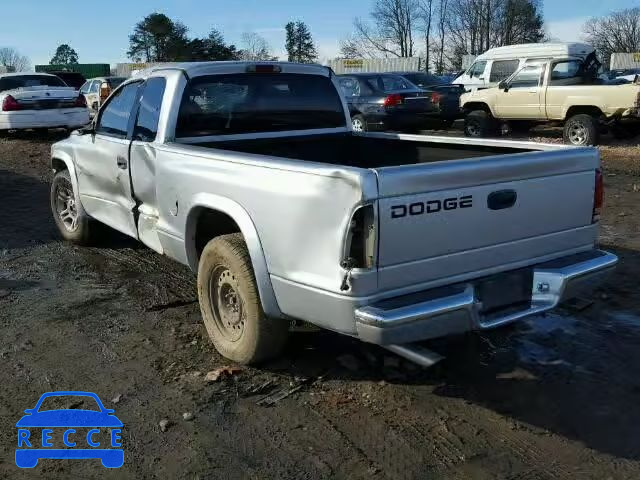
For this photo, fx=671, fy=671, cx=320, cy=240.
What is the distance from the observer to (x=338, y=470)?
10.3ft

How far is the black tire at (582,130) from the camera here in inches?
551

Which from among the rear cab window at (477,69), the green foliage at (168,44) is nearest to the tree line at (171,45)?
the green foliage at (168,44)

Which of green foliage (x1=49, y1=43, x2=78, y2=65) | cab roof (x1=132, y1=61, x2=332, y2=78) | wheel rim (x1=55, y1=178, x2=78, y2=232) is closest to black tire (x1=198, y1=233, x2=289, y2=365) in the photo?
cab roof (x1=132, y1=61, x2=332, y2=78)

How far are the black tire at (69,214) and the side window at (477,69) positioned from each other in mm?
15551

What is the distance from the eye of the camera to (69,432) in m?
3.49

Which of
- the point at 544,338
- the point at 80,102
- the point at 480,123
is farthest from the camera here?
the point at 480,123

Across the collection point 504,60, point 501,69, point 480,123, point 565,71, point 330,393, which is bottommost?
point 330,393

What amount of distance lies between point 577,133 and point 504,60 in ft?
18.9

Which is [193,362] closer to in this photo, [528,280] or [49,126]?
[528,280]

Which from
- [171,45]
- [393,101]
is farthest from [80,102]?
[171,45]

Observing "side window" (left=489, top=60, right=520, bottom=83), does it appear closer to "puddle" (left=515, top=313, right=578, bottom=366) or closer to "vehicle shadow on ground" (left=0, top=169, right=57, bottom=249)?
Result: "vehicle shadow on ground" (left=0, top=169, right=57, bottom=249)

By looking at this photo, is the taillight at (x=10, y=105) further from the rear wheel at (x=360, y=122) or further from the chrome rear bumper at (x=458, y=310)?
the chrome rear bumper at (x=458, y=310)

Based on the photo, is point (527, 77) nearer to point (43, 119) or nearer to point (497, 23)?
point (43, 119)

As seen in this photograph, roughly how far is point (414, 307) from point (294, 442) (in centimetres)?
91
